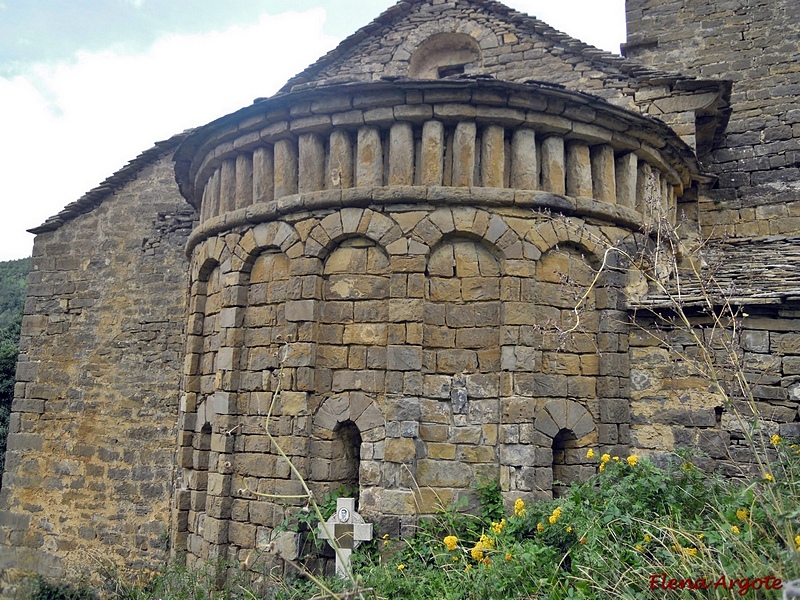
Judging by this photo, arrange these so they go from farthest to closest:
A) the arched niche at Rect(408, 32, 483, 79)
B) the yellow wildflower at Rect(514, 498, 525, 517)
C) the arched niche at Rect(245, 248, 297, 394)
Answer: the arched niche at Rect(408, 32, 483, 79) → the arched niche at Rect(245, 248, 297, 394) → the yellow wildflower at Rect(514, 498, 525, 517)

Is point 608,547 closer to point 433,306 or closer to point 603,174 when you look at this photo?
point 433,306

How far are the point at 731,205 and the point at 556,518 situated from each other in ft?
19.7

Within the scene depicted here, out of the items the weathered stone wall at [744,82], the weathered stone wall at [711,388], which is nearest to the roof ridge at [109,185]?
the weathered stone wall at [744,82]

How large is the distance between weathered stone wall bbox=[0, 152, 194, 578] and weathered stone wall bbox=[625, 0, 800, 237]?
776 cm

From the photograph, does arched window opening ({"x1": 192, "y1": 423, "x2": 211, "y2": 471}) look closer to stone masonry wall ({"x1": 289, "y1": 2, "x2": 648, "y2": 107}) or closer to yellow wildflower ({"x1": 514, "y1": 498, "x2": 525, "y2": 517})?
yellow wildflower ({"x1": 514, "y1": 498, "x2": 525, "y2": 517})

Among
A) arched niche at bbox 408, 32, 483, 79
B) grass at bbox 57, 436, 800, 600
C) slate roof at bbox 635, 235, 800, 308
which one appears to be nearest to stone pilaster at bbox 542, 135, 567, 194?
slate roof at bbox 635, 235, 800, 308

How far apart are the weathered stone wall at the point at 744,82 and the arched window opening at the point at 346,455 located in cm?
549

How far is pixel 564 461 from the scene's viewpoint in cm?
593

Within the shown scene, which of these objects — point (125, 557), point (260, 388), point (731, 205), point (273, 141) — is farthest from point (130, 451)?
point (731, 205)

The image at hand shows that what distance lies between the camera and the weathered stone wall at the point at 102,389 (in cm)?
1014

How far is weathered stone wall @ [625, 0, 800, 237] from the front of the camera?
8750 millimetres

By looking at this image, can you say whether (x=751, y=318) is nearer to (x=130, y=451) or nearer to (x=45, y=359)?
(x=130, y=451)

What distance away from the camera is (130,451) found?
10.3m

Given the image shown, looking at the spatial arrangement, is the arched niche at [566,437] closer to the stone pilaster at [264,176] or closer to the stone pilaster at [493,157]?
the stone pilaster at [493,157]
